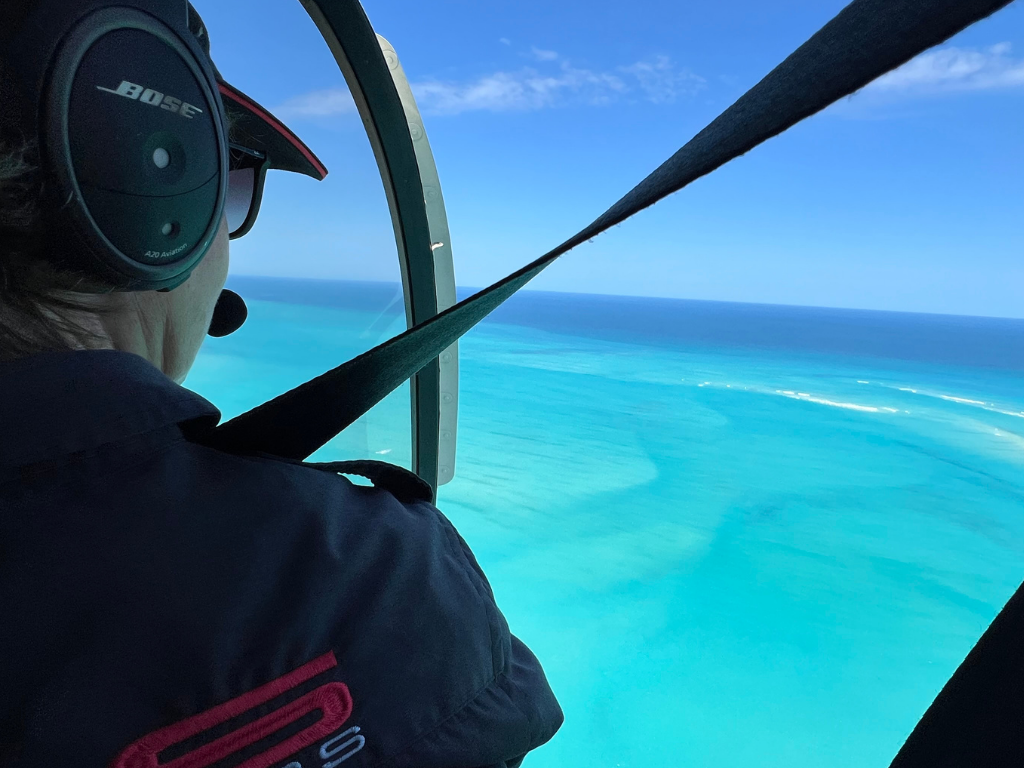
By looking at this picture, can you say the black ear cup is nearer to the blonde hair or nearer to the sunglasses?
the blonde hair

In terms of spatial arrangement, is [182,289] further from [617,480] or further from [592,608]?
[617,480]

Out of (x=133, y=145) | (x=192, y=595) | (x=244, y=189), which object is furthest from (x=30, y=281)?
(x=244, y=189)

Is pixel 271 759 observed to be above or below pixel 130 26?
below

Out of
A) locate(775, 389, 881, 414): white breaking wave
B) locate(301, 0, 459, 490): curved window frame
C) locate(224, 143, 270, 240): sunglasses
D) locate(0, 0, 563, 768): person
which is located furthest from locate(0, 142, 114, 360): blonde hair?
locate(775, 389, 881, 414): white breaking wave

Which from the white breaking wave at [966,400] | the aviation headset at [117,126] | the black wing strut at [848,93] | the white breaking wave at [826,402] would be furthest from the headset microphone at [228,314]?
the white breaking wave at [966,400]

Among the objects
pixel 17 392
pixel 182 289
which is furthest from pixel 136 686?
pixel 182 289
